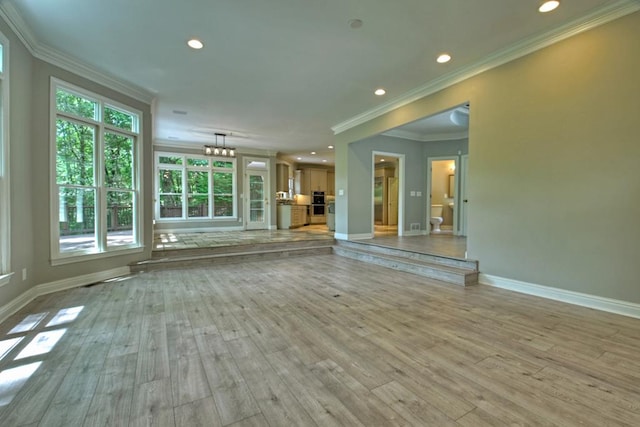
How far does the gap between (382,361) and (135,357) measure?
71.3 inches

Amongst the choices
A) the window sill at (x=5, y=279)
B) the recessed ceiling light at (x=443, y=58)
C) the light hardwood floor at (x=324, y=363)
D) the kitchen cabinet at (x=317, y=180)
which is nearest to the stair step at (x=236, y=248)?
the light hardwood floor at (x=324, y=363)

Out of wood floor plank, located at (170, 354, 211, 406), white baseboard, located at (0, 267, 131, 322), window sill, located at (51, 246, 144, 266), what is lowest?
wood floor plank, located at (170, 354, 211, 406)

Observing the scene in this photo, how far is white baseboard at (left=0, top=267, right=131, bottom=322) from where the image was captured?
2863 mm

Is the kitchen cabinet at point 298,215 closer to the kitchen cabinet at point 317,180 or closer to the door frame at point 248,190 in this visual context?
the door frame at point 248,190

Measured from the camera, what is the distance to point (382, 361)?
1990 mm

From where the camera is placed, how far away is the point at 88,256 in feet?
13.4

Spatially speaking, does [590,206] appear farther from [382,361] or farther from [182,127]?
[182,127]

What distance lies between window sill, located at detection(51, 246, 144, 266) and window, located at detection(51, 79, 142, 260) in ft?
0.09

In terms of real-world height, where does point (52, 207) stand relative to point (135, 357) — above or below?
above

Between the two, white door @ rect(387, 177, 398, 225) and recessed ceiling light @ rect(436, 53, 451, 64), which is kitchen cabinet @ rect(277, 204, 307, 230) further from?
recessed ceiling light @ rect(436, 53, 451, 64)

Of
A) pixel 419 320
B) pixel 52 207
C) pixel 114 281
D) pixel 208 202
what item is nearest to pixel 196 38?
pixel 52 207

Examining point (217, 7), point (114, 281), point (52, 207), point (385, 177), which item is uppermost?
point (217, 7)

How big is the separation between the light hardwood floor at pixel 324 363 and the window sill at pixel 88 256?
1.61 feet

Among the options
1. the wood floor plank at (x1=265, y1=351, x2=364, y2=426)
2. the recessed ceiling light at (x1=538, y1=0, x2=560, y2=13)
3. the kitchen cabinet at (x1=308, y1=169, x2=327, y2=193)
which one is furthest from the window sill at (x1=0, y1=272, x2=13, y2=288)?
the kitchen cabinet at (x1=308, y1=169, x2=327, y2=193)
